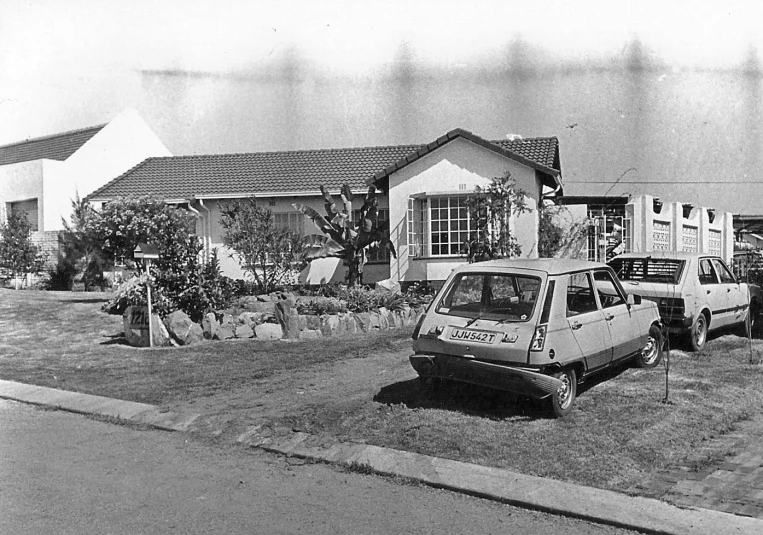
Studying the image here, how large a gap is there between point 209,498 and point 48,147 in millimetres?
31615

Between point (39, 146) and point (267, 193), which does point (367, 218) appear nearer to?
point (267, 193)

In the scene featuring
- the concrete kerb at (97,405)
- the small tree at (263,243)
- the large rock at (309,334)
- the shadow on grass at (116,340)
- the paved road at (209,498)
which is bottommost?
the paved road at (209,498)

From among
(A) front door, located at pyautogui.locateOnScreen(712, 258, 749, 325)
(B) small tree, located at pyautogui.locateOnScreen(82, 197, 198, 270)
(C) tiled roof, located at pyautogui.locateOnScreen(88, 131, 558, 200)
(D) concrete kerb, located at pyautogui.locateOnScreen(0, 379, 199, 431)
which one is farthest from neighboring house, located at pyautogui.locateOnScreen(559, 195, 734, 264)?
(D) concrete kerb, located at pyautogui.locateOnScreen(0, 379, 199, 431)

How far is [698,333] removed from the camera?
11.8 m

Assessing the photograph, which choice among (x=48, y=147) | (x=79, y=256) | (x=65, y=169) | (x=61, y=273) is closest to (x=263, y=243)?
(x=79, y=256)

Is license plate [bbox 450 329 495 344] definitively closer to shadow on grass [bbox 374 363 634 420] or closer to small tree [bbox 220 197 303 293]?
shadow on grass [bbox 374 363 634 420]

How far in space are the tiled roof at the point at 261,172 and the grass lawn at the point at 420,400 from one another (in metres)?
10.9

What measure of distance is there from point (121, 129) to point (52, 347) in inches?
792

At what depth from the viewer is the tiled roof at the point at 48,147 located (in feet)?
104

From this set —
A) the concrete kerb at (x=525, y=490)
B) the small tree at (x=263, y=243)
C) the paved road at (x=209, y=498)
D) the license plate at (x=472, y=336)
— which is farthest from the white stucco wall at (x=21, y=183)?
the license plate at (x=472, y=336)

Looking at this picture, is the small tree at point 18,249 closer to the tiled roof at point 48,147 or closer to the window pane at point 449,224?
the tiled roof at point 48,147

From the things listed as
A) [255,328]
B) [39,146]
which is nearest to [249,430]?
[255,328]

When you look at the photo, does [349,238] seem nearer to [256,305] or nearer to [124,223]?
[256,305]

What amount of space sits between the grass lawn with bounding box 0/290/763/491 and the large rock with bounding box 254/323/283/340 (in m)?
0.51
